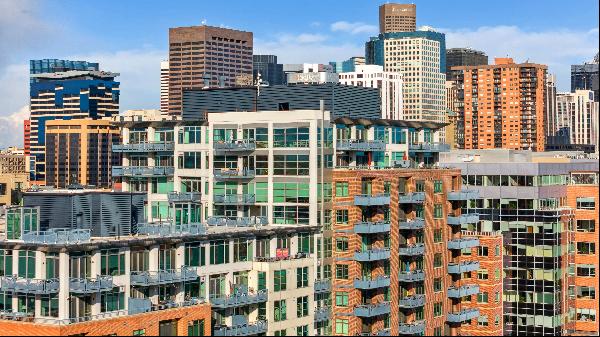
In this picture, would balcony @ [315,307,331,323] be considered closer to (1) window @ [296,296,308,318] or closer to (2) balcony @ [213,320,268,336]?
(1) window @ [296,296,308,318]

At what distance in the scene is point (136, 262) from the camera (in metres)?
101

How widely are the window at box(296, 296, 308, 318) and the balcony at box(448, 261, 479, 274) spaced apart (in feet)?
82.2

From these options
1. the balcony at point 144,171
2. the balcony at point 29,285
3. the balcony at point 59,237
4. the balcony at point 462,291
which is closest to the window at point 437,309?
the balcony at point 462,291

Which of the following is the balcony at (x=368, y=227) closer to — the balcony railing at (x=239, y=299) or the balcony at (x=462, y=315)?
the balcony railing at (x=239, y=299)

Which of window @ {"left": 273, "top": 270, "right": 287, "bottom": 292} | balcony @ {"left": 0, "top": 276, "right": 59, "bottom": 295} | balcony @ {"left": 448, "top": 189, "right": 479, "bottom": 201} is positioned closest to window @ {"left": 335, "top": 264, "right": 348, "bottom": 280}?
window @ {"left": 273, "top": 270, "right": 287, "bottom": 292}

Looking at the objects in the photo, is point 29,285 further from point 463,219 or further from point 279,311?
point 463,219

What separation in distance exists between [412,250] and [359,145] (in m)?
12.7

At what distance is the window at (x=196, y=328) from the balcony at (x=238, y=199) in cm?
2441

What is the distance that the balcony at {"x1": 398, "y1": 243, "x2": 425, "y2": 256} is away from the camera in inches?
5039

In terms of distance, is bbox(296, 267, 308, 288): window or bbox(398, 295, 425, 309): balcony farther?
bbox(398, 295, 425, 309): balcony

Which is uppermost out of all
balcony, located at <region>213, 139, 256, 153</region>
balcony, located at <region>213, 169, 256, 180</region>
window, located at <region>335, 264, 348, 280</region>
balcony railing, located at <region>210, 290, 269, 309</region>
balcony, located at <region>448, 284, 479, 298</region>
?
balcony, located at <region>213, 139, 256, 153</region>

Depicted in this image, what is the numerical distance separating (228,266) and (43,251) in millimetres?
20610

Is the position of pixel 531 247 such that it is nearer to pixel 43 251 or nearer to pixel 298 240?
pixel 298 240

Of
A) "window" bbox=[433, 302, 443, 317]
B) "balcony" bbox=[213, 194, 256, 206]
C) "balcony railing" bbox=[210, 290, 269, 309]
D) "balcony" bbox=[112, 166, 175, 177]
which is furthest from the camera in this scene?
"balcony" bbox=[112, 166, 175, 177]
